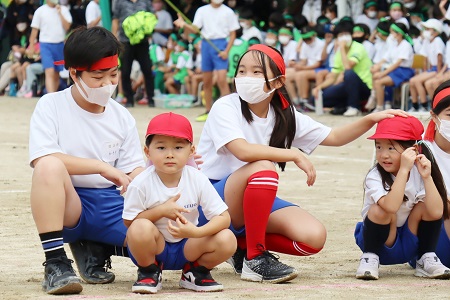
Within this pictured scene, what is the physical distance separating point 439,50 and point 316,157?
4065mm

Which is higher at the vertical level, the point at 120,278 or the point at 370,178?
the point at 370,178

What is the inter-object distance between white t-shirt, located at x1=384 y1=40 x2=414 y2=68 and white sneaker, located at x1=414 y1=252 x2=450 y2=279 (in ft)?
30.8

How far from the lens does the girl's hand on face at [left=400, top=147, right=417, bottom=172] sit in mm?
5051

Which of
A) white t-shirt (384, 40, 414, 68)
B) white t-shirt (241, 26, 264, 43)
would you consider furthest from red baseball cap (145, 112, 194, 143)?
white t-shirt (241, 26, 264, 43)

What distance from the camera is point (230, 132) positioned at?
206 inches

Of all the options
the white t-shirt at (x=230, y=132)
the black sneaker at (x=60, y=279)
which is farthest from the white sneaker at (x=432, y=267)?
the black sneaker at (x=60, y=279)

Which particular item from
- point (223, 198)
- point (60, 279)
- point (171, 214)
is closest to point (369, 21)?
point (223, 198)

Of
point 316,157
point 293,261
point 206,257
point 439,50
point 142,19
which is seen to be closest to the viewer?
point 206,257

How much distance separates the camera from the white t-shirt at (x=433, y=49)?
46.5 feet

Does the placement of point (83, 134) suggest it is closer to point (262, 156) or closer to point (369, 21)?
point (262, 156)

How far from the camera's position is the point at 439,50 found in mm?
14156

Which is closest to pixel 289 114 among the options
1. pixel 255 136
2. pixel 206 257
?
pixel 255 136

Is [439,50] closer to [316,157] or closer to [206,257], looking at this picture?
[316,157]

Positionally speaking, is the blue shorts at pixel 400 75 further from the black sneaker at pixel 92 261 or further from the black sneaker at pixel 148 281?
the black sneaker at pixel 148 281
